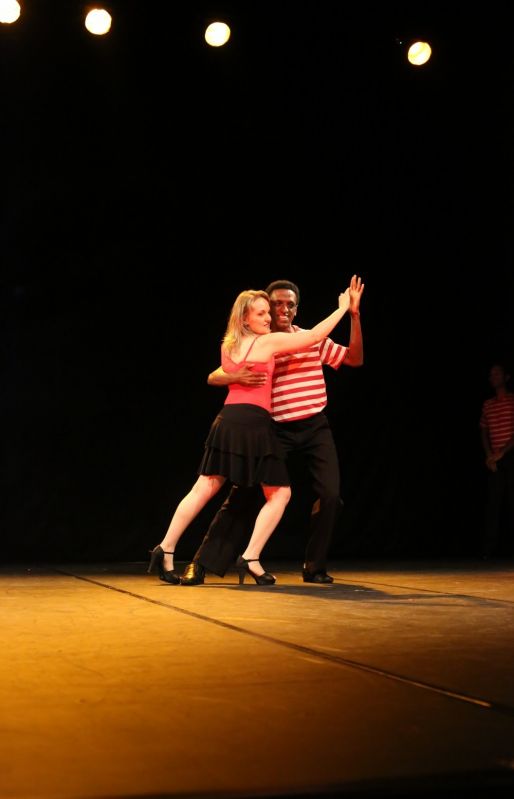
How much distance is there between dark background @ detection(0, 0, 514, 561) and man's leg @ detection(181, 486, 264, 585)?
198 centimetres

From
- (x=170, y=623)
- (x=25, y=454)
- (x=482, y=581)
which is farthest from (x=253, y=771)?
(x=25, y=454)

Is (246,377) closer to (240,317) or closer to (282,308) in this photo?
(240,317)

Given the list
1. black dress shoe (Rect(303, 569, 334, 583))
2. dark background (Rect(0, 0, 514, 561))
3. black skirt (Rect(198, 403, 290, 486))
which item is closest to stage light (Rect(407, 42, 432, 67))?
dark background (Rect(0, 0, 514, 561))

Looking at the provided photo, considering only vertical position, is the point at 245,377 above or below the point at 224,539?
above

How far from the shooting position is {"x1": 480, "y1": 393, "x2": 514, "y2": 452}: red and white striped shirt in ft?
24.4

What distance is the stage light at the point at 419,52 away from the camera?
655cm

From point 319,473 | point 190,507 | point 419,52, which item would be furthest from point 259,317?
point 419,52

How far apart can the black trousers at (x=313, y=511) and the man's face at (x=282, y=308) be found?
17.0 inches

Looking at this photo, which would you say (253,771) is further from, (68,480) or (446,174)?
(446,174)

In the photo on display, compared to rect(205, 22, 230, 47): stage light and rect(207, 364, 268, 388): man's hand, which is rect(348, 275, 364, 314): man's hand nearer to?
rect(207, 364, 268, 388): man's hand

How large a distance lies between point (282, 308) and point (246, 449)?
0.66 metres

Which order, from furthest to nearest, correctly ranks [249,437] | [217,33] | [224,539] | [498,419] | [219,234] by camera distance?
1. [498,419]
2. [219,234]
3. [217,33]
4. [224,539]
5. [249,437]

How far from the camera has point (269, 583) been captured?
4.96 m

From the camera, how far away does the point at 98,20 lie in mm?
6004
